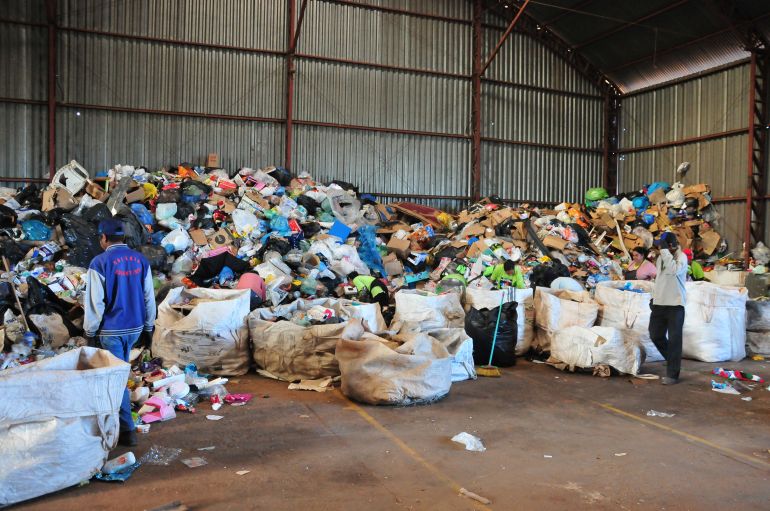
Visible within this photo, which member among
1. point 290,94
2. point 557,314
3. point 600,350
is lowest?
point 600,350

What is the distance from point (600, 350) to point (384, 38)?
1019 cm

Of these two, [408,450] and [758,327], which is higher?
[758,327]

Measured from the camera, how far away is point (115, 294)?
400 cm

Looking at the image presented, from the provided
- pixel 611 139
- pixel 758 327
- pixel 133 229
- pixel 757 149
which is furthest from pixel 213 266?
pixel 611 139

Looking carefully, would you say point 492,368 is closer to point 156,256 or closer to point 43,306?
point 43,306

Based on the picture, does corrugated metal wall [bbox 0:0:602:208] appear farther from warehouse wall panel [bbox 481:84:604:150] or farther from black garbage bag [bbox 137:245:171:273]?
black garbage bag [bbox 137:245:171:273]

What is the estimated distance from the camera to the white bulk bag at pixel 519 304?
6.86 metres

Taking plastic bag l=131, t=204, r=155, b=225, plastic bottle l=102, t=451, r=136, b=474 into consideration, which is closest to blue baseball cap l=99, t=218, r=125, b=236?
plastic bottle l=102, t=451, r=136, b=474

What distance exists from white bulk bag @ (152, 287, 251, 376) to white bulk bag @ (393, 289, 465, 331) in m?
1.68

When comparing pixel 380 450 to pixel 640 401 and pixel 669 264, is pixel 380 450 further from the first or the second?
pixel 669 264

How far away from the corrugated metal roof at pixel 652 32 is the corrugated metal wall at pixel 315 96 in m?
0.78

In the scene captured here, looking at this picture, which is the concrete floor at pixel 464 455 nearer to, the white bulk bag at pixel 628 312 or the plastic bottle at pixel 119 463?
the plastic bottle at pixel 119 463

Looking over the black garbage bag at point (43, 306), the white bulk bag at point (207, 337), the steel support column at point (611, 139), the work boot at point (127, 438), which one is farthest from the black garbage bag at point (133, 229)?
the steel support column at point (611, 139)

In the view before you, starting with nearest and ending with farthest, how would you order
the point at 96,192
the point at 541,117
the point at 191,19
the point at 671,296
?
the point at 671,296, the point at 96,192, the point at 191,19, the point at 541,117
